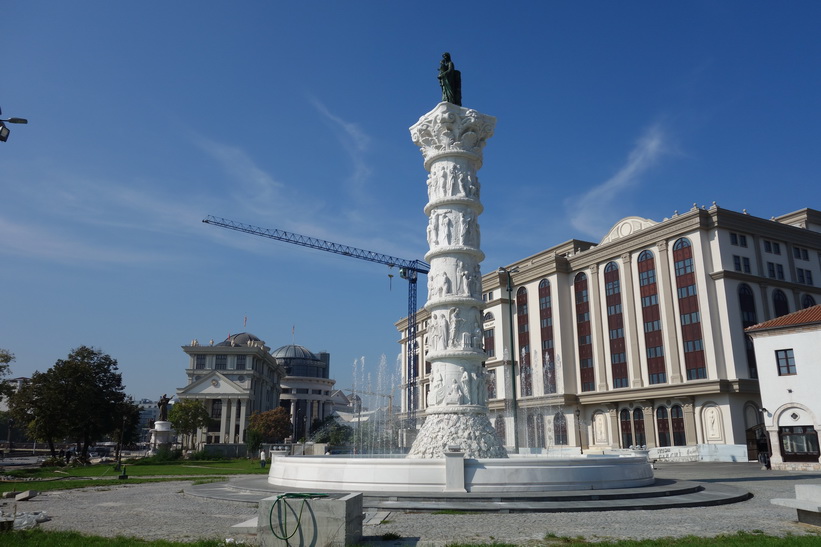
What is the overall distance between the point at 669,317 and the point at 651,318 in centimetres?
201

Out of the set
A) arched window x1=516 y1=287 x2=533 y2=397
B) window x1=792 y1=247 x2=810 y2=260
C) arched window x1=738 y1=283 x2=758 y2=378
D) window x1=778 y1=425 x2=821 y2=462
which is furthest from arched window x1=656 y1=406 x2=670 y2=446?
window x1=778 y1=425 x2=821 y2=462

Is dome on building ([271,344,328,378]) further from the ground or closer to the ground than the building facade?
further from the ground

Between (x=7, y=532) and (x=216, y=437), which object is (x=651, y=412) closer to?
(x=7, y=532)

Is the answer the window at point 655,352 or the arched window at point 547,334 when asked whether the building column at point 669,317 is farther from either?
the arched window at point 547,334

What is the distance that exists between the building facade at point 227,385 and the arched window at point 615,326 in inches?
1993

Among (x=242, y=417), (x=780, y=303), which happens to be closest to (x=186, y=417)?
(x=242, y=417)

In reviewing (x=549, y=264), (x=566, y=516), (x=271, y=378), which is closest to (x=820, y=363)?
(x=566, y=516)

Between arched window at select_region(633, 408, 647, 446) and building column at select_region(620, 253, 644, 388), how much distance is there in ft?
8.07

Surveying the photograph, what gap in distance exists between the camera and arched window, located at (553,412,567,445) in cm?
5849

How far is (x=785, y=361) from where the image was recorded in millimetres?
31141

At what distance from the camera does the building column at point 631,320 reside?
52.4 m

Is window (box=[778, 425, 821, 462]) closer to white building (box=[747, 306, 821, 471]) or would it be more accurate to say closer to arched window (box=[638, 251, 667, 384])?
white building (box=[747, 306, 821, 471])

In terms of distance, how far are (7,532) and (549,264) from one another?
55240 mm

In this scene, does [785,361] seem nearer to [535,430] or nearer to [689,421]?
[689,421]
